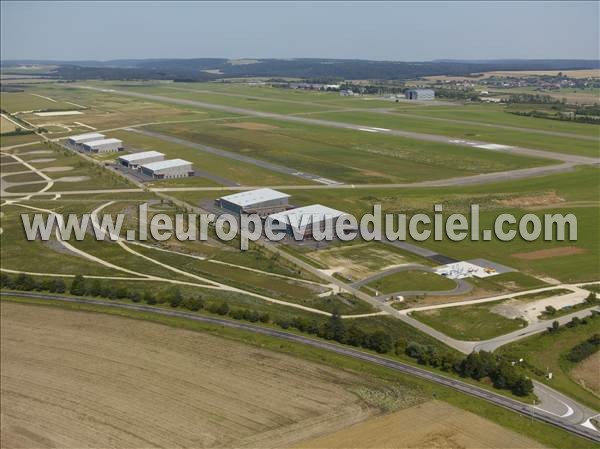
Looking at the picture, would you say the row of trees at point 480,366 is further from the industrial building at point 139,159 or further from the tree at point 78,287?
the industrial building at point 139,159

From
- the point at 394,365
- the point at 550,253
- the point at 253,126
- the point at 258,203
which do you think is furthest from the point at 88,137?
the point at 394,365

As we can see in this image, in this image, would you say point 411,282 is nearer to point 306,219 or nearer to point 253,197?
point 306,219

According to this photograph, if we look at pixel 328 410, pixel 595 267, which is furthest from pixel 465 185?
pixel 328 410

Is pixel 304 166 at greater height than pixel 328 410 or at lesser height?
greater

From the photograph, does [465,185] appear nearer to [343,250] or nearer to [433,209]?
[433,209]

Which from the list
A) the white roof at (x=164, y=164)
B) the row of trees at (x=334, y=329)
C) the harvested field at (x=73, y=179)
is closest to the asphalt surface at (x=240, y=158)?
the white roof at (x=164, y=164)

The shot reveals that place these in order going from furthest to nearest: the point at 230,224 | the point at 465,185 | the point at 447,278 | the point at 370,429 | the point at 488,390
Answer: the point at 465,185, the point at 230,224, the point at 447,278, the point at 488,390, the point at 370,429

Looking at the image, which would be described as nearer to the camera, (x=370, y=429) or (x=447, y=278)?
(x=370, y=429)

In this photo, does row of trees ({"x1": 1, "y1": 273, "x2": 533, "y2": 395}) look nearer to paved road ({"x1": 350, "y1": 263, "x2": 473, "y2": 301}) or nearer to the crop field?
paved road ({"x1": 350, "y1": 263, "x2": 473, "y2": 301})
